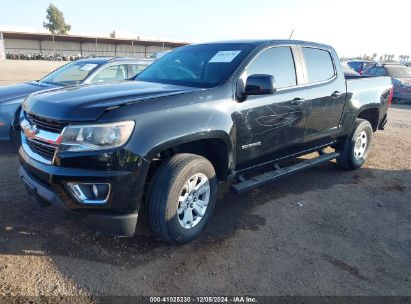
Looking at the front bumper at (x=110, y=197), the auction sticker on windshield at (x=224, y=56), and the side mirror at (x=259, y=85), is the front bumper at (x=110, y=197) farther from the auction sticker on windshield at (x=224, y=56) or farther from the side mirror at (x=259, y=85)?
the auction sticker on windshield at (x=224, y=56)

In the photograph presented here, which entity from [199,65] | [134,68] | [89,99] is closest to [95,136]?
[89,99]

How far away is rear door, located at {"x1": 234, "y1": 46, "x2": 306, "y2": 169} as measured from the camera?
351 cm

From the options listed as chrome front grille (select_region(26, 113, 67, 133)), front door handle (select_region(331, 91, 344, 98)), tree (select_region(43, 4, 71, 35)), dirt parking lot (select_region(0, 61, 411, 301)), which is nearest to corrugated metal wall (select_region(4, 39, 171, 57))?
tree (select_region(43, 4, 71, 35))

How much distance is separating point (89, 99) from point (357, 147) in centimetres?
438

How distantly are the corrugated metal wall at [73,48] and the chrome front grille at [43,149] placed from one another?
58.0 meters

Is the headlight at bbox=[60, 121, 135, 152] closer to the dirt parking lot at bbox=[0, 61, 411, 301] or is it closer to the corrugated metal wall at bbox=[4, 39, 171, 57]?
the dirt parking lot at bbox=[0, 61, 411, 301]

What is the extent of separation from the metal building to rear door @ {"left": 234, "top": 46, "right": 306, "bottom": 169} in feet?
182

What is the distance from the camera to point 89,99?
2812mm

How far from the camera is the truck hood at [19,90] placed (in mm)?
5610

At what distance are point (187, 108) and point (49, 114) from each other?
114 cm

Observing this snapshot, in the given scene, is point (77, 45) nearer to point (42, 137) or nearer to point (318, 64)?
point (318, 64)

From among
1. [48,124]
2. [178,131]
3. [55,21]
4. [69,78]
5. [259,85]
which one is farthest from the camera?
[55,21]

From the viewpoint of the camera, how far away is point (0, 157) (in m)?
5.48

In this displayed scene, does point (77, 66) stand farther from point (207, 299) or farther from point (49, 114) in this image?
point (207, 299)
